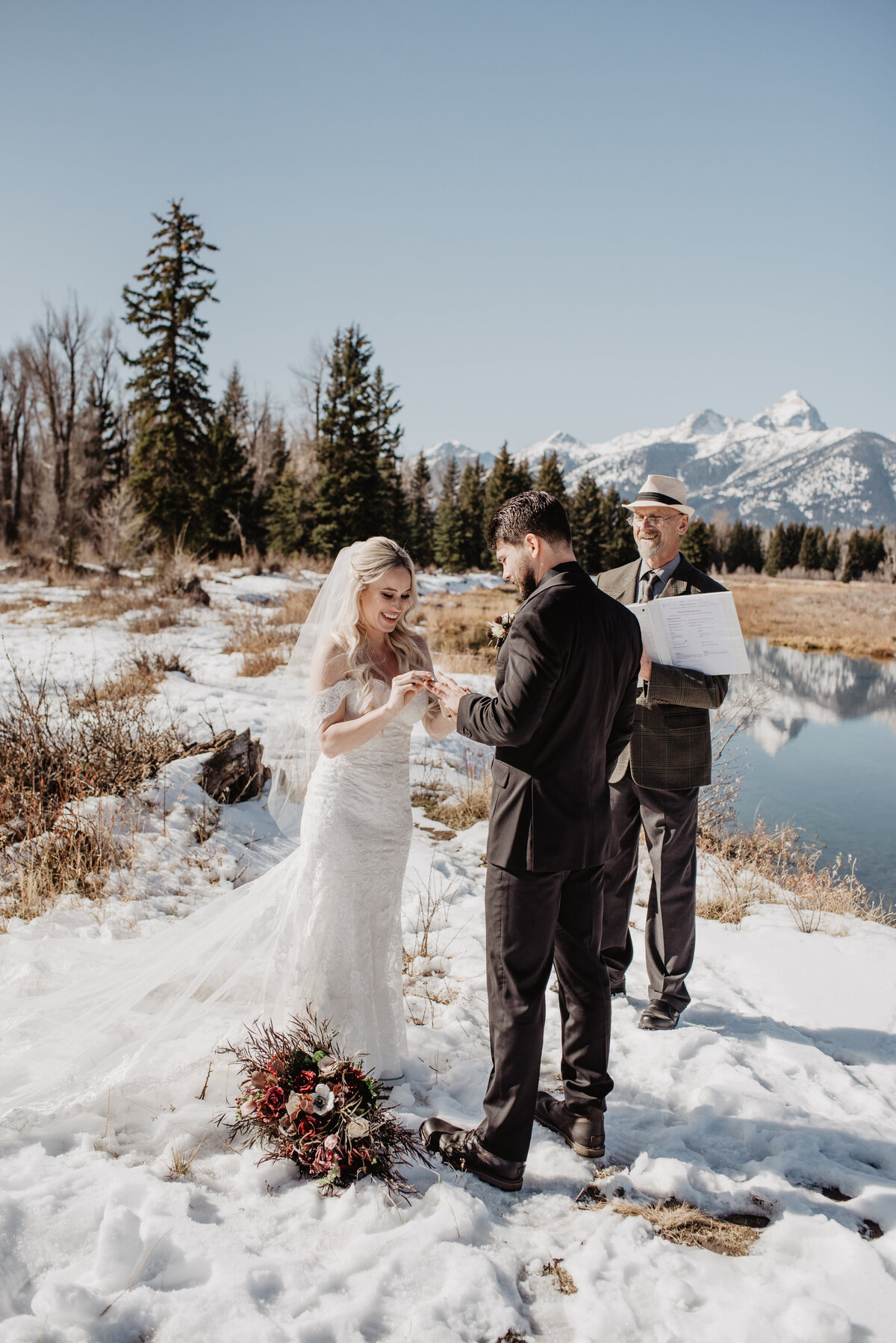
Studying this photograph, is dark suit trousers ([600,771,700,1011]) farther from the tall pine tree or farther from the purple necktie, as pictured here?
the tall pine tree

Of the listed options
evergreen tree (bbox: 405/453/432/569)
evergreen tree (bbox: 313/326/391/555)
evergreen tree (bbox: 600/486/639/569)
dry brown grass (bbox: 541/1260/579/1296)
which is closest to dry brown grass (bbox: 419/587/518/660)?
evergreen tree (bbox: 313/326/391/555)

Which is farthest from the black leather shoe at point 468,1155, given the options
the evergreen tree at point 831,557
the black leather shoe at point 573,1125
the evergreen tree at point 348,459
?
the evergreen tree at point 831,557

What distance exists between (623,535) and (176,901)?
2066 inches

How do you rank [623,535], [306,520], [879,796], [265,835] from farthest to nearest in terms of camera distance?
[623,535] → [306,520] → [879,796] → [265,835]

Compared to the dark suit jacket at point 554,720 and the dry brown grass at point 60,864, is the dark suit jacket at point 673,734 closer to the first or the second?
the dark suit jacket at point 554,720

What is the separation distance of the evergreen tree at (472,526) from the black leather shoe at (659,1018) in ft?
140

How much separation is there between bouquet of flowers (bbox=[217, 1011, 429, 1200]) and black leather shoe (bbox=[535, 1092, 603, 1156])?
537 mm

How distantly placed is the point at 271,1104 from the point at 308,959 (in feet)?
1.89

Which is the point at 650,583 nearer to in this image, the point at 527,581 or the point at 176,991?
the point at 527,581

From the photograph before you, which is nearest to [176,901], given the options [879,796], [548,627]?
[548,627]

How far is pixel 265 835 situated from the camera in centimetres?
595

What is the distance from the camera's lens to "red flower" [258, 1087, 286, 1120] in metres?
2.53

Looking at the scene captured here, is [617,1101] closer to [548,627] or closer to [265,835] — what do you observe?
[548,627]

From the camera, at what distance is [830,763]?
11.9 m
